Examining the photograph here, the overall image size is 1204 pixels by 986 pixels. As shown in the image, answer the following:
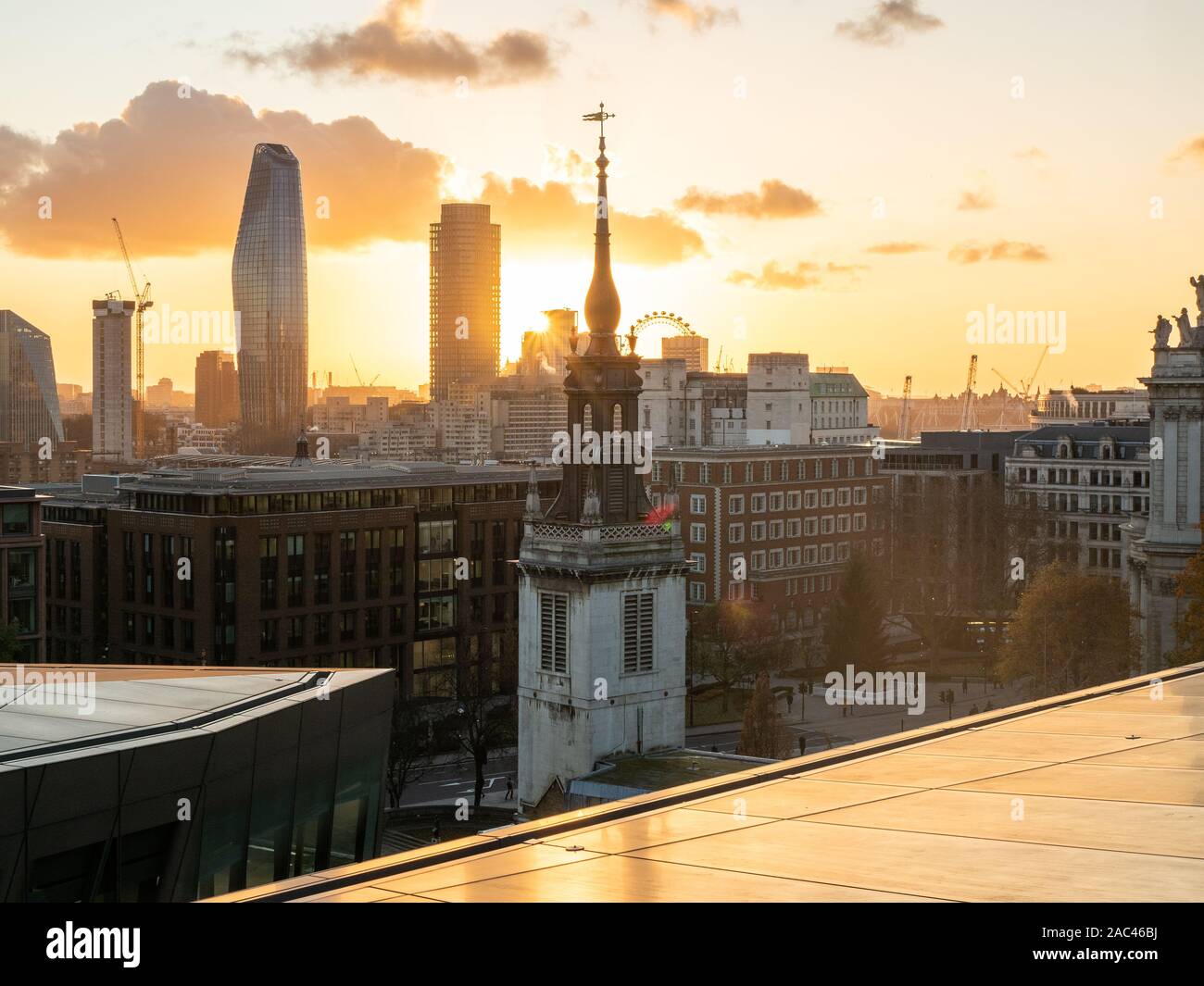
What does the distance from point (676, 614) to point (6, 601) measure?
37.9m

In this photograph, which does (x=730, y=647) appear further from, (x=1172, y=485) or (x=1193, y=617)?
(x=1193, y=617)

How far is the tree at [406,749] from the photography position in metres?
62.8

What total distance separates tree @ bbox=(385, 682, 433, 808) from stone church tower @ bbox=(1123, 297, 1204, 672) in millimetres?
31139

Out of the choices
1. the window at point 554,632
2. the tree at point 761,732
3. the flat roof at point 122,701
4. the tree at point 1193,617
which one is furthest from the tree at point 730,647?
the flat roof at point 122,701

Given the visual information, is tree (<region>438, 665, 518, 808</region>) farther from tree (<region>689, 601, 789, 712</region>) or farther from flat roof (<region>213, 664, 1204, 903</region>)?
flat roof (<region>213, 664, 1204, 903</region>)

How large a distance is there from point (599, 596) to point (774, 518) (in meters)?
57.5

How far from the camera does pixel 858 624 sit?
88250 millimetres

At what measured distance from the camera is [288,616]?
80.4 m

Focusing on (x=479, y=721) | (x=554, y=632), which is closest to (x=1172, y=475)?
(x=479, y=721)

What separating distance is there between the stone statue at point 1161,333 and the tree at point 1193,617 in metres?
11.6

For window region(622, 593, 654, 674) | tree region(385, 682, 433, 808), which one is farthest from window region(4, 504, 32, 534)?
window region(622, 593, 654, 674)

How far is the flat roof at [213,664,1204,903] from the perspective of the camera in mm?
12359

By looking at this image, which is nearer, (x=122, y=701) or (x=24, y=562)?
(x=122, y=701)

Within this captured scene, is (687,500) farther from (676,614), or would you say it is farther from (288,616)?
(676,614)
